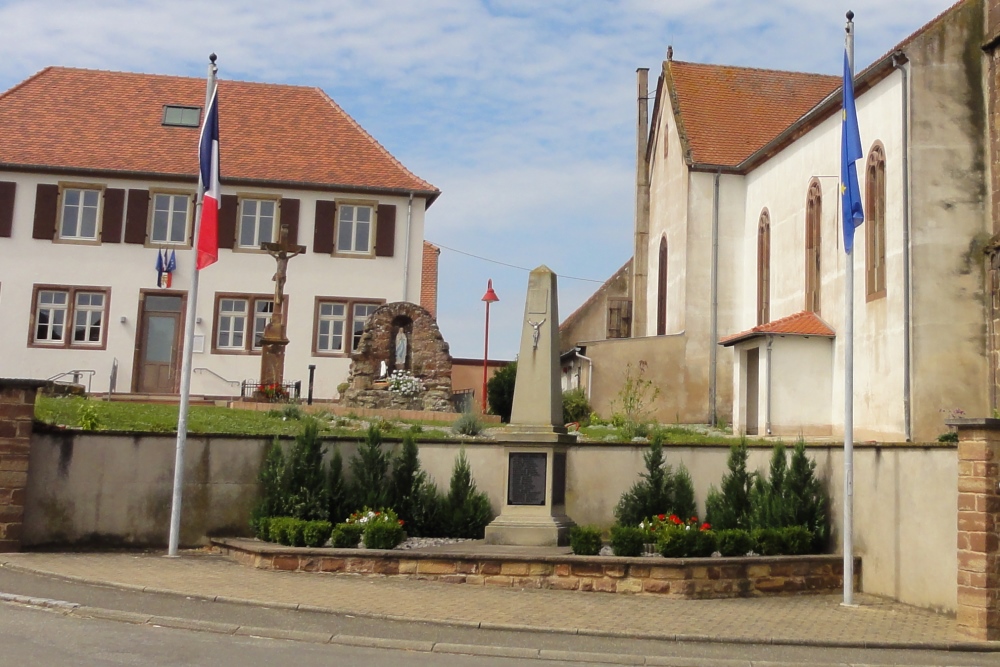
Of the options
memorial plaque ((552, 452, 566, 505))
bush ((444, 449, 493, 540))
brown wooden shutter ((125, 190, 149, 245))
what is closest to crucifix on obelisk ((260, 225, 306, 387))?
brown wooden shutter ((125, 190, 149, 245))

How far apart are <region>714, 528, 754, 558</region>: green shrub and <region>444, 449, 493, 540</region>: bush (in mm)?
3548

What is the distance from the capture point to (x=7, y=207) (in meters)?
36.6

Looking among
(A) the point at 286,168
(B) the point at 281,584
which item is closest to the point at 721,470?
(B) the point at 281,584

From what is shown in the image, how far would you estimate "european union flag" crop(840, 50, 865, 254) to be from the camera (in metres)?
14.2

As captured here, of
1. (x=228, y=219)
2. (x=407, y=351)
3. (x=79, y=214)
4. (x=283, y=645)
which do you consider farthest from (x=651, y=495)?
(x=79, y=214)

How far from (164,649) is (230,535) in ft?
22.3

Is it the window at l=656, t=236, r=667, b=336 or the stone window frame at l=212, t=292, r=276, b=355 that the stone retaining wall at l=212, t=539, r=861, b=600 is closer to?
the stone window frame at l=212, t=292, r=276, b=355

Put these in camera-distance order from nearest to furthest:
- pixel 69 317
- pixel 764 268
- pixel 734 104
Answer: pixel 764 268 < pixel 69 317 < pixel 734 104

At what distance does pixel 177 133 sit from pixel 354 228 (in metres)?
7.31

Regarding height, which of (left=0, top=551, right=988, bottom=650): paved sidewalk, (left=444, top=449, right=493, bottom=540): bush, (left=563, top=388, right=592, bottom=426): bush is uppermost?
(left=563, top=388, right=592, bottom=426): bush

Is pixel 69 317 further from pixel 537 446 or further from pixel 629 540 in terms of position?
pixel 629 540

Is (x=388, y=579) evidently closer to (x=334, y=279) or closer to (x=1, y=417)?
(x=1, y=417)

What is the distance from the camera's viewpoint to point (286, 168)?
38.3 m

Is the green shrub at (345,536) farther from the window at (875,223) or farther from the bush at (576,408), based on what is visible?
the bush at (576,408)
